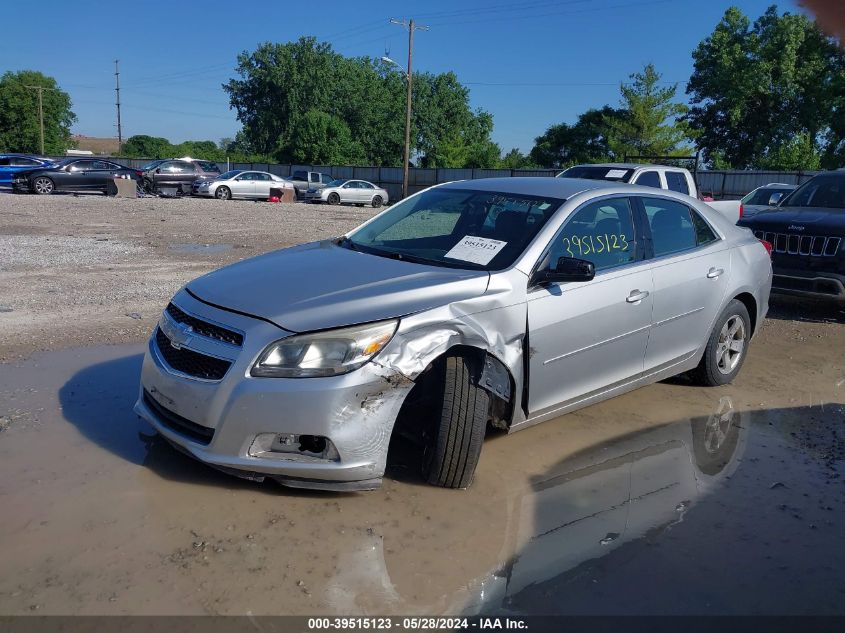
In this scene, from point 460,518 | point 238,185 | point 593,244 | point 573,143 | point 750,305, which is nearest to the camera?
point 460,518

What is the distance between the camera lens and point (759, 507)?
3.98m

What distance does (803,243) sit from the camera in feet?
27.7

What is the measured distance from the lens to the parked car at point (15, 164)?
26.9m

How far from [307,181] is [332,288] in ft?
114

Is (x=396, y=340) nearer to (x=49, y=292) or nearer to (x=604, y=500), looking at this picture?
(x=604, y=500)

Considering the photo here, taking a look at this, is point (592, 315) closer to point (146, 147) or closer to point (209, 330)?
point (209, 330)

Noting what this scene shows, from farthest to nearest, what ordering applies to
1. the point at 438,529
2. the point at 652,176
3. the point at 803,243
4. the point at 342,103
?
the point at 342,103, the point at 652,176, the point at 803,243, the point at 438,529

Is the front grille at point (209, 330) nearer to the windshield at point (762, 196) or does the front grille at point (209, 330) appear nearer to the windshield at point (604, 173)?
the windshield at point (604, 173)

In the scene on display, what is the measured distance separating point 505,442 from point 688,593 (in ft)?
5.67

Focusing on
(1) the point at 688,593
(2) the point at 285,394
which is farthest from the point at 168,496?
(1) the point at 688,593

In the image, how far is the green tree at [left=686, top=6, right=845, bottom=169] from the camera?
134ft

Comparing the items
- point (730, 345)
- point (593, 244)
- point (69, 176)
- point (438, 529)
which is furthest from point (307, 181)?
point (438, 529)

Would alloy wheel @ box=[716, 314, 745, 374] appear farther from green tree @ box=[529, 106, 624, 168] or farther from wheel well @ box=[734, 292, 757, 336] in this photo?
green tree @ box=[529, 106, 624, 168]

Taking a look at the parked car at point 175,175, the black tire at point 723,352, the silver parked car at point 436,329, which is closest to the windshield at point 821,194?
the black tire at point 723,352
